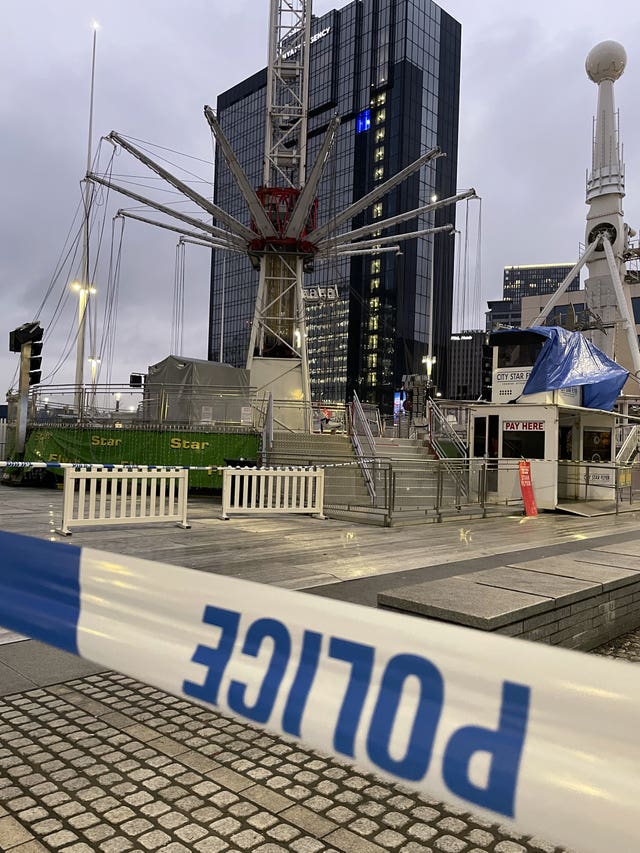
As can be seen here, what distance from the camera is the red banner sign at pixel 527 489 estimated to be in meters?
15.0

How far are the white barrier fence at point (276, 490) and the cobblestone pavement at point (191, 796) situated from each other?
855cm

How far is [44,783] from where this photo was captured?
2.84 m

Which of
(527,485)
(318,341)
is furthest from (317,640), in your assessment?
(318,341)

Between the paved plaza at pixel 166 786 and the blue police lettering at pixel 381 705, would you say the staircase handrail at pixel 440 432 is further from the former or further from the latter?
the blue police lettering at pixel 381 705

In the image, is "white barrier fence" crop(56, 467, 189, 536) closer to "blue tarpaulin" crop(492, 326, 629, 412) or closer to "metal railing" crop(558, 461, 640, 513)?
"blue tarpaulin" crop(492, 326, 629, 412)

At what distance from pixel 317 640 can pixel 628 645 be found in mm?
4285

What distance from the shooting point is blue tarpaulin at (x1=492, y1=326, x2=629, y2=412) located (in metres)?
16.4

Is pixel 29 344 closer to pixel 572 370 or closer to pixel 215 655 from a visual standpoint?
pixel 572 370

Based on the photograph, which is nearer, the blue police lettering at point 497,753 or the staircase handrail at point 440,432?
the blue police lettering at point 497,753

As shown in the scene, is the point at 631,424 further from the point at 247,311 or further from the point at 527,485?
the point at 247,311

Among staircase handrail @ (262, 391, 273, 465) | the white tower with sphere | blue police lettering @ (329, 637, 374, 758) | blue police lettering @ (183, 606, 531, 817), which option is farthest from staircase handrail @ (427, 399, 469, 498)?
the white tower with sphere

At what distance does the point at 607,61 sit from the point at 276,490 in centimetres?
4359

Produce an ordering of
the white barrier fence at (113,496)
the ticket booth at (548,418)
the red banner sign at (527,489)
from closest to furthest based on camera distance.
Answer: the white barrier fence at (113,496) < the red banner sign at (527,489) < the ticket booth at (548,418)

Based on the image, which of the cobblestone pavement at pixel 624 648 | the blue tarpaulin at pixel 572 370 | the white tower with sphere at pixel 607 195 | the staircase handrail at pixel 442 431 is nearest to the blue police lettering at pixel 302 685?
the cobblestone pavement at pixel 624 648
